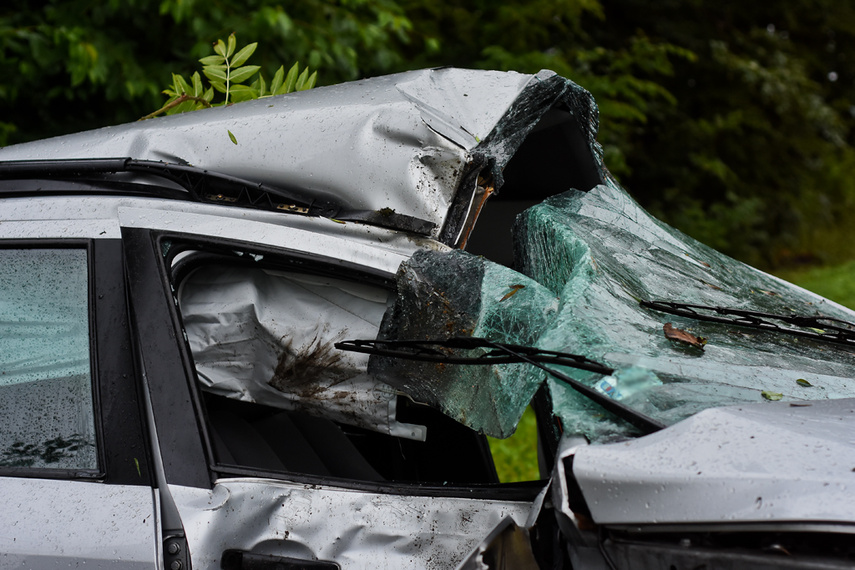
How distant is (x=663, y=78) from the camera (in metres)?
8.51

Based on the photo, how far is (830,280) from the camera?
9820mm

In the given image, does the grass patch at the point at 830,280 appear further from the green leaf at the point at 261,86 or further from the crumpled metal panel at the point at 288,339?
the crumpled metal panel at the point at 288,339

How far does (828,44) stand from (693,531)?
9891 mm

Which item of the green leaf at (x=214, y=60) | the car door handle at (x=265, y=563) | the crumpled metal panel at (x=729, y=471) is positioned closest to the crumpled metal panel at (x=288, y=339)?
the car door handle at (x=265, y=563)

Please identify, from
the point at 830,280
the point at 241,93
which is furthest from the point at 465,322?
the point at 830,280

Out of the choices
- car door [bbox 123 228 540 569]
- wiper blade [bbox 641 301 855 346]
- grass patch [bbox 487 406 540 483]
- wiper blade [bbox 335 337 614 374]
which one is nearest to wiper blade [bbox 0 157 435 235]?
car door [bbox 123 228 540 569]

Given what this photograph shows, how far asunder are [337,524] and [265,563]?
0.16 meters

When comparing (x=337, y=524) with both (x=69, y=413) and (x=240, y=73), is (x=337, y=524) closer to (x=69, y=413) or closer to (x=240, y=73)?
(x=69, y=413)

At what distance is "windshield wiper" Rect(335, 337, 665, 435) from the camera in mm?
1396

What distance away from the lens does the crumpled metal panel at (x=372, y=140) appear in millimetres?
1815

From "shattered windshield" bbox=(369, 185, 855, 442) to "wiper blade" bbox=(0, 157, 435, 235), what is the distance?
7.0 inches

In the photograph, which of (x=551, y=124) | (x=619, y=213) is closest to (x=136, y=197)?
(x=551, y=124)

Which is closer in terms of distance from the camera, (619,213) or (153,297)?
(153,297)

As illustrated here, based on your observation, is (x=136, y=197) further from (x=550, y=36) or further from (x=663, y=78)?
(x=663, y=78)
